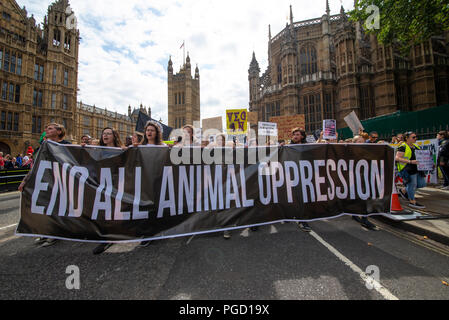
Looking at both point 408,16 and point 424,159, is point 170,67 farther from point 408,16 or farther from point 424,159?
point 424,159

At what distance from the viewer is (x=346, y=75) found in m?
24.1

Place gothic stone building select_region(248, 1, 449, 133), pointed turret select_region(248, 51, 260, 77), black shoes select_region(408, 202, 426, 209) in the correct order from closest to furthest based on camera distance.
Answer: black shoes select_region(408, 202, 426, 209), gothic stone building select_region(248, 1, 449, 133), pointed turret select_region(248, 51, 260, 77)

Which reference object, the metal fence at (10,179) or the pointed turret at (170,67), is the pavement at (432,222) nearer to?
the metal fence at (10,179)

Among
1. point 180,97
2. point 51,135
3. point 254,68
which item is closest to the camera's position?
point 51,135

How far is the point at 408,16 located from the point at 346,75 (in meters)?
20.0

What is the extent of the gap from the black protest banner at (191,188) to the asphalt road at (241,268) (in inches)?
13.9

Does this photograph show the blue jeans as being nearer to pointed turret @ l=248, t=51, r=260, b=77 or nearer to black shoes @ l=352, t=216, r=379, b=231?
black shoes @ l=352, t=216, r=379, b=231

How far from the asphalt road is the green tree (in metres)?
7.80

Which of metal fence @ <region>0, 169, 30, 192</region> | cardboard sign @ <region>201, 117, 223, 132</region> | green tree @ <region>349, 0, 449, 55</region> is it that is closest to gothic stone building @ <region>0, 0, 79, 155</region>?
metal fence @ <region>0, 169, 30, 192</region>

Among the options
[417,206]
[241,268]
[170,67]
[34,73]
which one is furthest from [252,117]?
[170,67]

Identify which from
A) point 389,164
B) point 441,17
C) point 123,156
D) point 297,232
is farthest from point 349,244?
point 441,17

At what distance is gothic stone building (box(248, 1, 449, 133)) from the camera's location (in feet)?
70.1

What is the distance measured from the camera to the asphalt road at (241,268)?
6.81 feet

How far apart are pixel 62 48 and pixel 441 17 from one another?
1685 inches
